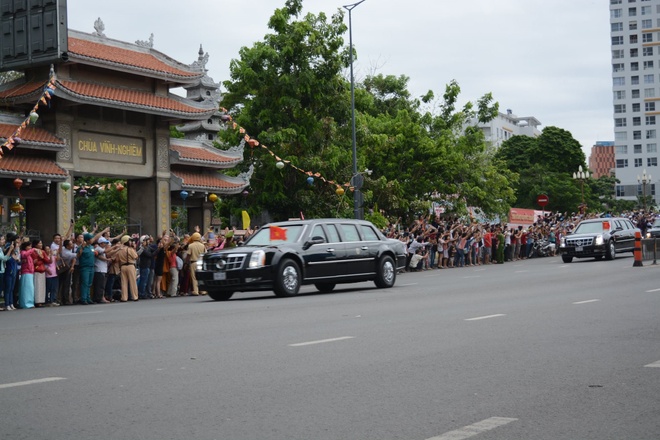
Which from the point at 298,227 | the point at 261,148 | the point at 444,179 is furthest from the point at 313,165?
the point at 298,227

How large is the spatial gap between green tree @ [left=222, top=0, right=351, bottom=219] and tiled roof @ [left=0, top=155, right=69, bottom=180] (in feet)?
30.7

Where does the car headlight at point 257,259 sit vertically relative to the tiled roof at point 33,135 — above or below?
below

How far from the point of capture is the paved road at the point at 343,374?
616cm

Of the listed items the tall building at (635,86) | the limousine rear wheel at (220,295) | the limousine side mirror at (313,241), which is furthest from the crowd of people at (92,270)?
the tall building at (635,86)

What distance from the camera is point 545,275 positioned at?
26.9m

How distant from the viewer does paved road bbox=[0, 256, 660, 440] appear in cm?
616

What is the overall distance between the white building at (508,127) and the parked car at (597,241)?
3882 inches

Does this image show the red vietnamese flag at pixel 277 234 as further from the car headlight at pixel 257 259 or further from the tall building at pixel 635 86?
the tall building at pixel 635 86

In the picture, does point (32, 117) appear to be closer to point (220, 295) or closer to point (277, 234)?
point (220, 295)

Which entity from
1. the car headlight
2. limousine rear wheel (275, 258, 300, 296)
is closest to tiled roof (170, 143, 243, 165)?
limousine rear wheel (275, 258, 300, 296)

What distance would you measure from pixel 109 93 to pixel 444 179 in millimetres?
20713

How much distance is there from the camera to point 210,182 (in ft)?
135

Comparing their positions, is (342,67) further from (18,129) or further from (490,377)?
(490,377)

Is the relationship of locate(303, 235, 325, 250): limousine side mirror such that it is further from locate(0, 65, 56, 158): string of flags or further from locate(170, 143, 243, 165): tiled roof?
locate(170, 143, 243, 165): tiled roof
